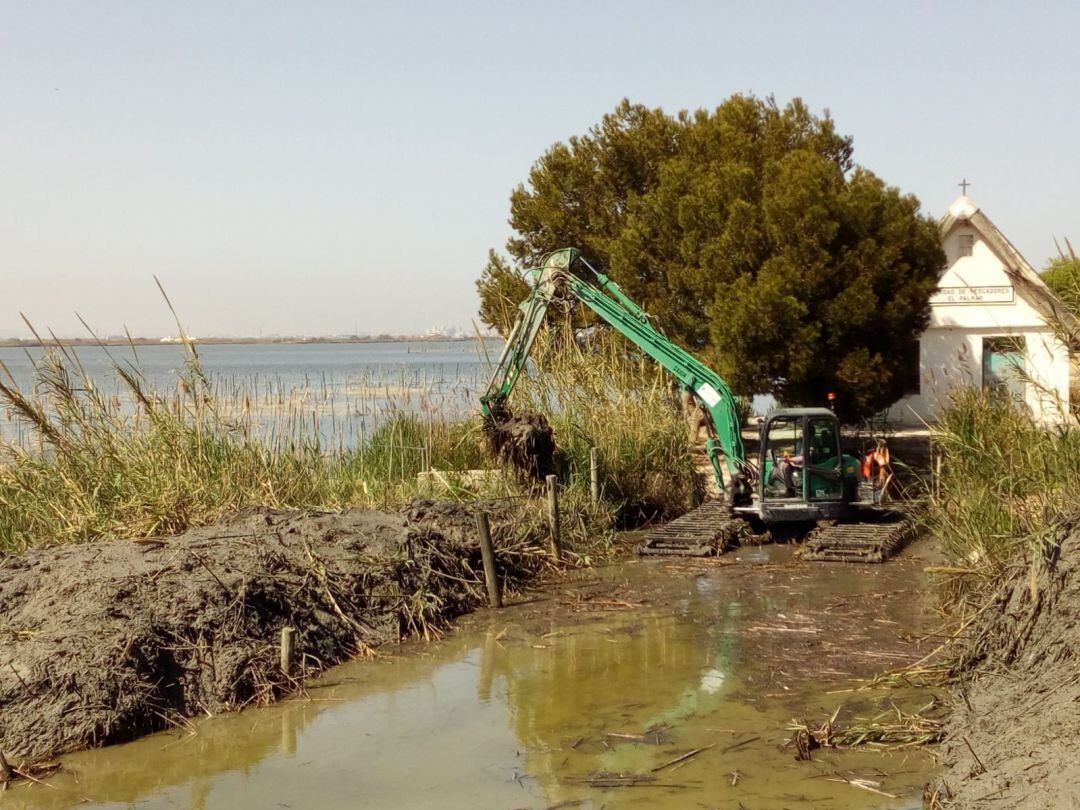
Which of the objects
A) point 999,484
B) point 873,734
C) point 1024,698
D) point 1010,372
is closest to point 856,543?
point 1010,372

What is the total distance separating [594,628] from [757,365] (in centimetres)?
1015

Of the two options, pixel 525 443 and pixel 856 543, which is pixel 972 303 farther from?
pixel 525 443

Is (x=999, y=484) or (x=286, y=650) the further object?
(x=286, y=650)

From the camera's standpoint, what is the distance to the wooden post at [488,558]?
13.9 metres

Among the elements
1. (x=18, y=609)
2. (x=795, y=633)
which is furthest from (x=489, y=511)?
(x=18, y=609)

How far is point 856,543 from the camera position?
15.8 m

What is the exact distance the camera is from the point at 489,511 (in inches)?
625

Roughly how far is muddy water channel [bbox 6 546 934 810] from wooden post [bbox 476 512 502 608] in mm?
221

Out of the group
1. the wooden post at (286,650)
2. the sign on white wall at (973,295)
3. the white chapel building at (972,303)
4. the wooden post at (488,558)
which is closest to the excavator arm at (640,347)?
the wooden post at (488,558)

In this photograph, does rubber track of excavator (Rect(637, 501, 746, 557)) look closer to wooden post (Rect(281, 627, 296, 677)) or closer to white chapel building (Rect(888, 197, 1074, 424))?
wooden post (Rect(281, 627, 296, 677))

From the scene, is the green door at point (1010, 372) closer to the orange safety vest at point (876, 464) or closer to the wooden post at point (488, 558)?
the orange safety vest at point (876, 464)

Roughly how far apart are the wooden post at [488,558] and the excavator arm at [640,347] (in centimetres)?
486

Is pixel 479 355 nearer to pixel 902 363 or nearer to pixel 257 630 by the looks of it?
pixel 902 363

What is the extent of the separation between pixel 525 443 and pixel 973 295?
1458 centimetres
